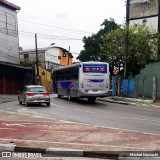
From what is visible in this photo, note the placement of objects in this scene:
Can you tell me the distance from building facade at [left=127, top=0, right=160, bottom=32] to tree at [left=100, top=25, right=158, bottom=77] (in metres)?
4.03

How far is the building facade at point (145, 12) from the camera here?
42341mm

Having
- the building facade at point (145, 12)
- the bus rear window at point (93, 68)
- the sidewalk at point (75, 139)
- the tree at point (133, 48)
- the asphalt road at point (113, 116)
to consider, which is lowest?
the asphalt road at point (113, 116)

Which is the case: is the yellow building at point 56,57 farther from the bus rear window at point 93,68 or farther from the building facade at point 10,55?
the bus rear window at point 93,68

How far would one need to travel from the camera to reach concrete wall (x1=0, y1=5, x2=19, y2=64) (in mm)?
49656

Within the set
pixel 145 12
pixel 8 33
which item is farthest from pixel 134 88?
pixel 8 33

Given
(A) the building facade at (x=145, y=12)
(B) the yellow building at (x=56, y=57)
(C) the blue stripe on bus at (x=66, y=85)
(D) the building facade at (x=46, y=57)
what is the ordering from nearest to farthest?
(C) the blue stripe on bus at (x=66, y=85) < (A) the building facade at (x=145, y=12) < (D) the building facade at (x=46, y=57) < (B) the yellow building at (x=56, y=57)

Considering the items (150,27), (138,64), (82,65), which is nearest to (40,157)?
(82,65)

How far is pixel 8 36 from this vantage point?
51188mm

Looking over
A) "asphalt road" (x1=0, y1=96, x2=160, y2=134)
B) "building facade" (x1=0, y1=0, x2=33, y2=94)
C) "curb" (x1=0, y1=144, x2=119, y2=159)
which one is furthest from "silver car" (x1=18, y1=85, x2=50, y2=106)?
"building facade" (x1=0, y1=0, x2=33, y2=94)

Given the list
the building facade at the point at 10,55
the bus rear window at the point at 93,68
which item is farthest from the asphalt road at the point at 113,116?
the building facade at the point at 10,55

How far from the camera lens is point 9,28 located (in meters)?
51.4

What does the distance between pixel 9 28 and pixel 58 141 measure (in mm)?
43110

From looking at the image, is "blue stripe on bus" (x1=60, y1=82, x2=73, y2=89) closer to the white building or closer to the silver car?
the silver car

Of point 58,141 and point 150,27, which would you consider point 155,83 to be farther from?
point 58,141
